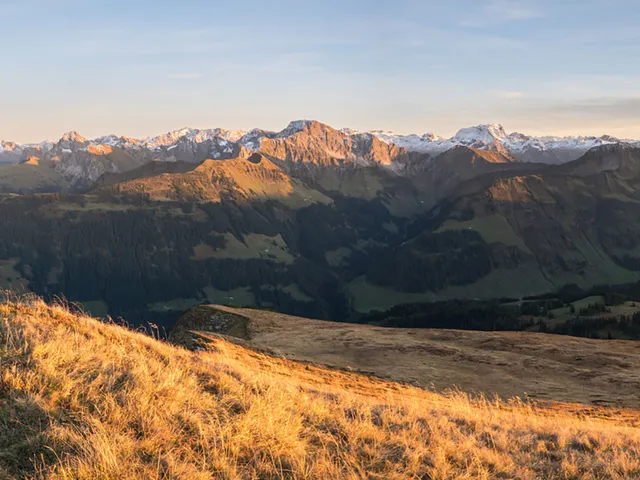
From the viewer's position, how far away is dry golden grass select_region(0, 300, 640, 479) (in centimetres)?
804

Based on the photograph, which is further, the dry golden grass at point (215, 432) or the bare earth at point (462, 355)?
the bare earth at point (462, 355)

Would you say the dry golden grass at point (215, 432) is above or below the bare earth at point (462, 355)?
above

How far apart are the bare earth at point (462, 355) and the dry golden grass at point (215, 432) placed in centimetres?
1235

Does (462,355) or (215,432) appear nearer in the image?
(215,432)

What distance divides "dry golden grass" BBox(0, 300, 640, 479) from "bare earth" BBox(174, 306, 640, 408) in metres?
12.3

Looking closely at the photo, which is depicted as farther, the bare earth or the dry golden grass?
the bare earth

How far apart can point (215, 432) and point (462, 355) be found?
3594 cm

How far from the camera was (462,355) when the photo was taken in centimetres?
4088

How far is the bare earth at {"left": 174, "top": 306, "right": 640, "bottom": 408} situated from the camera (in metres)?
32.1

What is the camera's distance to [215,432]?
9258mm

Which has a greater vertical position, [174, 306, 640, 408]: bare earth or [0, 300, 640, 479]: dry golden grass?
[0, 300, 640, 479]: dry golden grass

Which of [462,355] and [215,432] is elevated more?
[215,432]

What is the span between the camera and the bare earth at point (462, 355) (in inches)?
1264

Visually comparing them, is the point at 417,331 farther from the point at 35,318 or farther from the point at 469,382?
the point at 35,318
